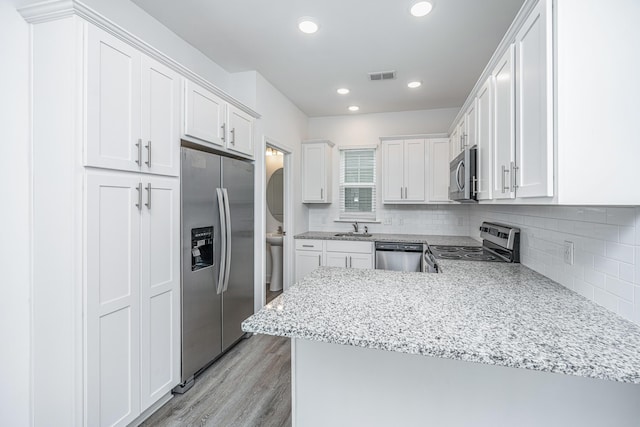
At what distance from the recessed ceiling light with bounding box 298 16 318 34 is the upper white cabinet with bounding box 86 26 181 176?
39.8 inches

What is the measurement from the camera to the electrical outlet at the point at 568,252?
1.61 m

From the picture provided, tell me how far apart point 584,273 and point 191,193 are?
237 centimetres

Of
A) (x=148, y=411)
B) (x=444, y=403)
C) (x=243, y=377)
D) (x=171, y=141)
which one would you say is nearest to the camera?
(x=444, y=403)

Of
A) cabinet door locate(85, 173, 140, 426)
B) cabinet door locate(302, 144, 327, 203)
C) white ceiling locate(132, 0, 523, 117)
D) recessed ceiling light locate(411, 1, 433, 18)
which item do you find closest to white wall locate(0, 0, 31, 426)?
cabinet door locate(85, 173, 140, 426)

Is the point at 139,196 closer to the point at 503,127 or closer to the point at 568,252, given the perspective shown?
the point at 503,127

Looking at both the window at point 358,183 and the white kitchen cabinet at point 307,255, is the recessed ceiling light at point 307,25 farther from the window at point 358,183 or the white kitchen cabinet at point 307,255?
the white kitchen cabinet at point 307,255

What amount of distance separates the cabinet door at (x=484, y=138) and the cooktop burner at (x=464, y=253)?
604 mm

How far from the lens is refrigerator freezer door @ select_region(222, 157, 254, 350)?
2.68 meters

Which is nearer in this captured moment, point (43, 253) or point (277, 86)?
point (43, 253)

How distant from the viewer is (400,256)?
3.86 metres

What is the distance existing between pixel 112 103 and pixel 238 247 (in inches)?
60.8

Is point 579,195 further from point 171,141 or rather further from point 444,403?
point 171,141

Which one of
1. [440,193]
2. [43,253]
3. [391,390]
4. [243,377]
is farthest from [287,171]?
[391,390]

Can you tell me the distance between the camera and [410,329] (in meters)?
1.05
